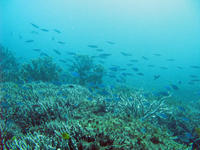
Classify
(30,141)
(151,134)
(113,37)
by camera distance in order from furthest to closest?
(113,37)
(151,134)
(30,141)

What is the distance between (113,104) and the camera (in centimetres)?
428

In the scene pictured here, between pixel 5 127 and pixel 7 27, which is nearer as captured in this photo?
pixel 5 127

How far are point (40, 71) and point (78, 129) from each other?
9532 millimetres

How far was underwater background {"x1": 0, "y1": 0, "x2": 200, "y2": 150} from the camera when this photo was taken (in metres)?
2.63

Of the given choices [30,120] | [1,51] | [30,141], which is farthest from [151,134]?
[1,51]

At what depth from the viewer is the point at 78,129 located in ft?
6.94

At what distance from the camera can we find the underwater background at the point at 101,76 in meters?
2.63

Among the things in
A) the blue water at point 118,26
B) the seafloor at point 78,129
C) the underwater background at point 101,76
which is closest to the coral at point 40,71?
the underwater background at point 101,76

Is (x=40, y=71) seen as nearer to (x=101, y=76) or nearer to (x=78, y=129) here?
(x=101, y=76)

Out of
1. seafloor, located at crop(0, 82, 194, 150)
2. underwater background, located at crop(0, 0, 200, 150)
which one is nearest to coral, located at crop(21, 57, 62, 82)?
underwater background, located at crop(0, 0, 200, 150)

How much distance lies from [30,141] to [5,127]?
1359 mm

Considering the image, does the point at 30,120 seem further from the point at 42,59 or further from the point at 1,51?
the point at 1,51

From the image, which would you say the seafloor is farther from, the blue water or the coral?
the blue water

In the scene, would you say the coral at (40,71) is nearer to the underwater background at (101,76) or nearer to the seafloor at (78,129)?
the underwater background at (101,76)
